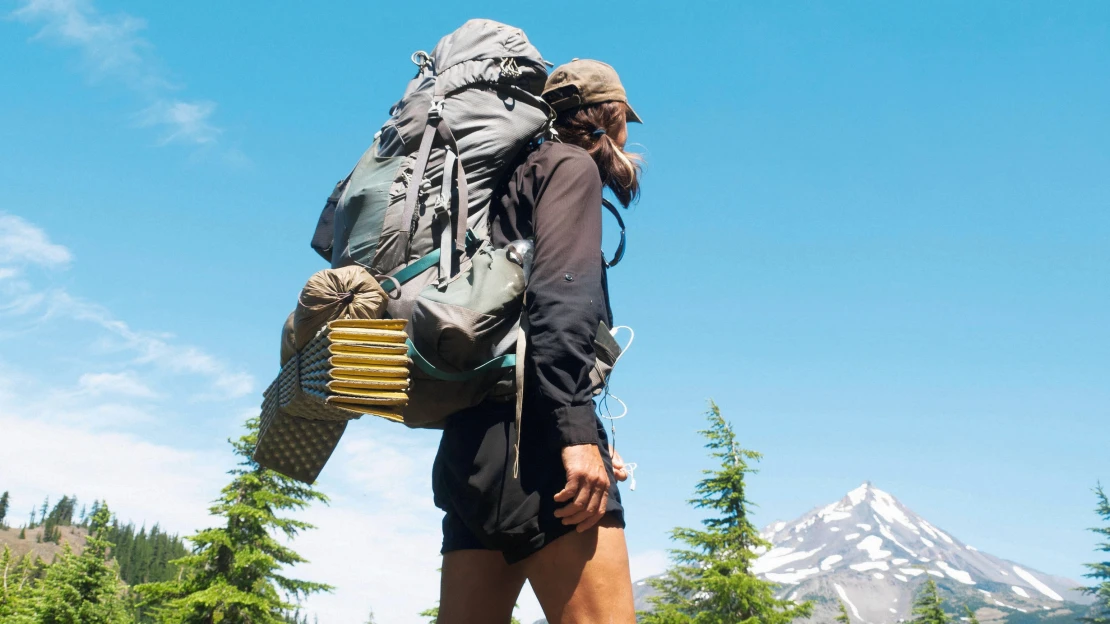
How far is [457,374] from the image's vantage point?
6.30 feet

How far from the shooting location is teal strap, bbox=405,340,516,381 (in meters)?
1.90

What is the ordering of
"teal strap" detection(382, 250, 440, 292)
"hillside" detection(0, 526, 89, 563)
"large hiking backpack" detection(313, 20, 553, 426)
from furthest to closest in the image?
"hillside" detection(0, 526, 89, 563), "teal strap" detection(382, 250, 440, 292), "large hiking backpack" detection(313, 20, 553, 426)

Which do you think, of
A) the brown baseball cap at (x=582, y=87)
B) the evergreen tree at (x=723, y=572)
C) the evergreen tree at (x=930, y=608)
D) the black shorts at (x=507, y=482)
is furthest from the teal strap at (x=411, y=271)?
the evergreen tree at (x=930, y=608)

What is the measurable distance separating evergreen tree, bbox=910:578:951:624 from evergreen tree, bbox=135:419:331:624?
23080mm

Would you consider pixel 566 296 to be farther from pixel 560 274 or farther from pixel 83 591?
pixel 83 591

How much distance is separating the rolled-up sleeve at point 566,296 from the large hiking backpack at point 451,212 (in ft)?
0.23

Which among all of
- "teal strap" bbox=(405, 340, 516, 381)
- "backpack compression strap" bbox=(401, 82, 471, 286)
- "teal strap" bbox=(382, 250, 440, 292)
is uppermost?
"backpack compression strap" bbox=(401, 82, 471, 286)

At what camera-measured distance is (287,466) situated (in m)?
2.14

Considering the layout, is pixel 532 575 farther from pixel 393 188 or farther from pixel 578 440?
pixel 393 188

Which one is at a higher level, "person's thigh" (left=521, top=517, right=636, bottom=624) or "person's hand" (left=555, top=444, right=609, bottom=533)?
"person's hand" (left=555, top=444, right=609, bottom=533)

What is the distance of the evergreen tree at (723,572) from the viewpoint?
20.5 m

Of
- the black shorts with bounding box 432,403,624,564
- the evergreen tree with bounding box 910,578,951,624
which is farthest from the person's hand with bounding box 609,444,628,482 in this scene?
the evergreen tree with bounding box 910,578,951,624

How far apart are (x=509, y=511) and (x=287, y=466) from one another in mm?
671

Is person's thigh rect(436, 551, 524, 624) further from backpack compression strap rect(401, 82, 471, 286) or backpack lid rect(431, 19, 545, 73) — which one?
backpack lid rect(431, 19, 545, 73)
